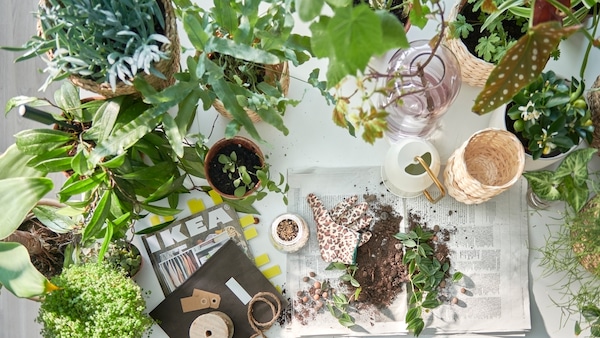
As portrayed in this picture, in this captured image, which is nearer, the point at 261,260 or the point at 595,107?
the point at 595,107

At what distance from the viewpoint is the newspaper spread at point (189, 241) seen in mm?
1319

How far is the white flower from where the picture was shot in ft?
3.70

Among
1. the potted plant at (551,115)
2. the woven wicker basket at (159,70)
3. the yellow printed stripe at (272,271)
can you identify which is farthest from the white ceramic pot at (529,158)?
the woven wicker basket at (159,70)

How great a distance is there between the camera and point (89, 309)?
1092 millimetres

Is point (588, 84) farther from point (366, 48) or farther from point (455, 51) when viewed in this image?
point (366, 48)

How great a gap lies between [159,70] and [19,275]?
0.45 metres

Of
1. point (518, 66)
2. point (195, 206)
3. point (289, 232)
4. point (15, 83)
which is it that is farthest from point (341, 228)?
point (15, 83)

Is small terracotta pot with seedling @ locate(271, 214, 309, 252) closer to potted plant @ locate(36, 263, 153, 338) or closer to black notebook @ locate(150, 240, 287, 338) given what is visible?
black notebook @ locate(150, 240, 287, 338)

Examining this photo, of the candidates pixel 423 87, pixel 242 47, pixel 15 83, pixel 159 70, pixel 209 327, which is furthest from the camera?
pixel 15 83

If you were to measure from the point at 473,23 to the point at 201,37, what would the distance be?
60 cm

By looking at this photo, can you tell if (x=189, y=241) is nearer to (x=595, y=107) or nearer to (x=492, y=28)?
(x=492, y=28)

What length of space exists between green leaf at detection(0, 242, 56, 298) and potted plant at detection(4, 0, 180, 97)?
31cm

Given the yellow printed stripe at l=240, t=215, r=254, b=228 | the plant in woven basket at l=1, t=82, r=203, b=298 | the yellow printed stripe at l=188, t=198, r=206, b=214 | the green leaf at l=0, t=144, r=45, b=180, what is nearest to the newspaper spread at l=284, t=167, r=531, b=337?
Result: the yellow printed stripe at l=240, t=215, r=254, b=228

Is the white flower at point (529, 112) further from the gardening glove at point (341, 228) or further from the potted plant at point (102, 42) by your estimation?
the potted plant at point (102, 42)
